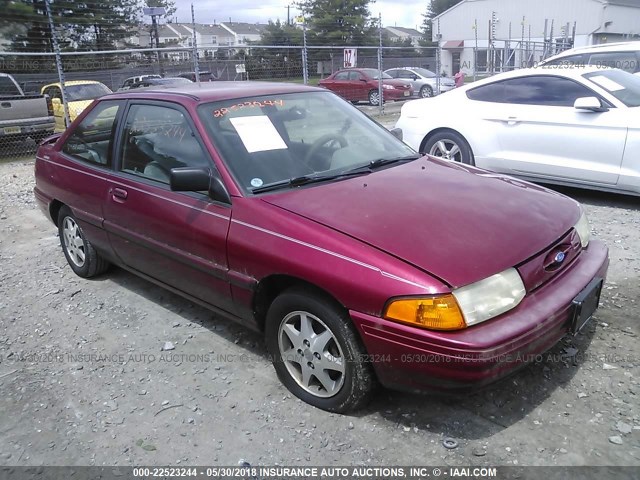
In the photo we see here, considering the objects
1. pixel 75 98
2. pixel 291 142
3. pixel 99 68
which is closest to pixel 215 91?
pixel 291 142

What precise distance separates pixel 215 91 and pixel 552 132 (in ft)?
13.0

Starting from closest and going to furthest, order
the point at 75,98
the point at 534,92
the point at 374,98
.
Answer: the point at 534,92, the point at 75,98, the point at 374,98

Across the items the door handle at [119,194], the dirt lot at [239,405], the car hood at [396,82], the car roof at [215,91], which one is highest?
the car roof at [215,91]

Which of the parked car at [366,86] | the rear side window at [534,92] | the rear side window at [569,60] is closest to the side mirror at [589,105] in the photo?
the rear side window at [534,92]

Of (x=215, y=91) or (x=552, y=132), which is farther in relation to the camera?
(x=552, y=132)

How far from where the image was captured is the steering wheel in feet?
11.1

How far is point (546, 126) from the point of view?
601 centimetres

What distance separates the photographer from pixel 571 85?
598 centimetres

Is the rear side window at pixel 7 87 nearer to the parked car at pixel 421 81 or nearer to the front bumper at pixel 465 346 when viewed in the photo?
the front bumper at pixel 465 346

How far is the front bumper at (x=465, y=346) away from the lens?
2.31 meters

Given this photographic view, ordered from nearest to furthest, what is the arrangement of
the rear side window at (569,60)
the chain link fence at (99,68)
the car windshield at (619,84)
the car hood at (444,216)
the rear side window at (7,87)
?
the car hood at (444,216) → the car windshield at (619,84) → the rear side window at (569,60) → the chain link fence at (99,68) → the rear side window at (7,87)

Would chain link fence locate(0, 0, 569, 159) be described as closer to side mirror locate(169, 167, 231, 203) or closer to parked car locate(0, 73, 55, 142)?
parked car locate(0, 73, 55, 142)

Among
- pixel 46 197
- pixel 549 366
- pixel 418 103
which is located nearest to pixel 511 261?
pixel 549 366

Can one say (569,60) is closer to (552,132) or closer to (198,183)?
(552,132)
